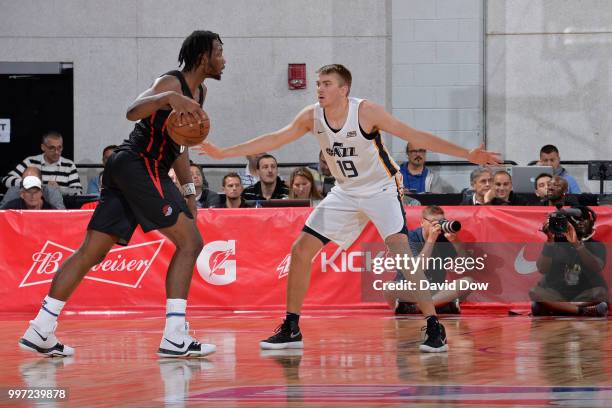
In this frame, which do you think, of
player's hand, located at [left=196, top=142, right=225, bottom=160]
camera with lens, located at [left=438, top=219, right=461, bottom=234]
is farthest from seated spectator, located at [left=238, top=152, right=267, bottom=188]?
player's hand, located at [left=196, top=142, right=225, bottom=160]

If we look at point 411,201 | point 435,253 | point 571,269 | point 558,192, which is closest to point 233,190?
point 411,201

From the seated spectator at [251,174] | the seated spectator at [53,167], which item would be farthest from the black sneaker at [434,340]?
the seated spectator at [53,167]

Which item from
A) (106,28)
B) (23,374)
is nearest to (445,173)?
(106,28)

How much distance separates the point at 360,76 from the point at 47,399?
37.9 ft

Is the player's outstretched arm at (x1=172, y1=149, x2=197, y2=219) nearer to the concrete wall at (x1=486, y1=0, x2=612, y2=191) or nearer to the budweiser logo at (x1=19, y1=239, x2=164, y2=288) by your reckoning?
the budweiser logo at (x1=19, y1=239, x2=164, y2=288)

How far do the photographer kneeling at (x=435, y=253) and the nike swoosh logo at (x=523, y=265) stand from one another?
50cm

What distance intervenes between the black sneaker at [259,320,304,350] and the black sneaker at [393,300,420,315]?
125 inches

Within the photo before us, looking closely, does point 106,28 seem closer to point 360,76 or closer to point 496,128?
point 360,76

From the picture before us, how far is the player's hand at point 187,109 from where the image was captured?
6.59m

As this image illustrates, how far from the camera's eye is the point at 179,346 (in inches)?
276

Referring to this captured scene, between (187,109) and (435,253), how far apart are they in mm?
4923

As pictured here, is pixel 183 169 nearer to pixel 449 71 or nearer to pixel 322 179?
pixel 322 179

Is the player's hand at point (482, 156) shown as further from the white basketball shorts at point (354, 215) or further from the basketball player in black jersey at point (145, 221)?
the basketball player in black jersey at point (145, 221)

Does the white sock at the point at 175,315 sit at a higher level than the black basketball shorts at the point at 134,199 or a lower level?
lower
